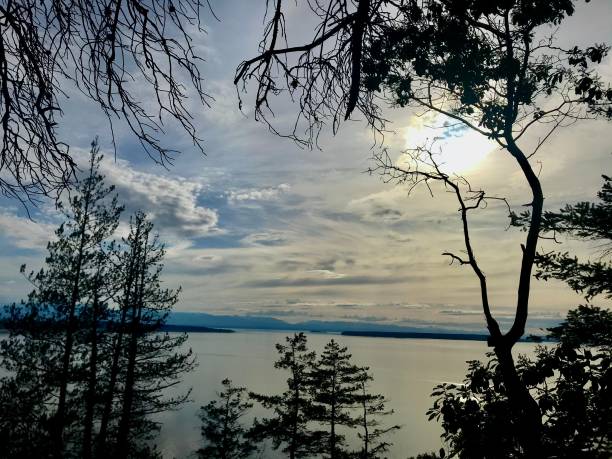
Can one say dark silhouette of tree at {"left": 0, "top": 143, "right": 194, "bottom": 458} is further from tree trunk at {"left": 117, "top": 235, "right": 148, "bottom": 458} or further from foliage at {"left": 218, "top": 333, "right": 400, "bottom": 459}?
foliage at {"left": 218, "top": 333, "right": 400, "bottom": 459}

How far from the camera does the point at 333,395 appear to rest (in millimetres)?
25719

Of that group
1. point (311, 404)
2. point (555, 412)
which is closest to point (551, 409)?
point (555, 412)

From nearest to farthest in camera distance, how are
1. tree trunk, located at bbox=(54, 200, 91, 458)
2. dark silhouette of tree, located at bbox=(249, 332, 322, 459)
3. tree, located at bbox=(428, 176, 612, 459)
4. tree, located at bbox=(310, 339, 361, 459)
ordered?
tree, located at bbox=(428, 176, 612, 459) → tree trunk, located at bbox=(54, 200, 91, 458) → dark silhouette of tree, located at bbox=(249, 332, 322, 459) → tree, located at bbox=(310, 339, 361, 459)

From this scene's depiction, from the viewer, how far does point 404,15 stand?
9.06 feet

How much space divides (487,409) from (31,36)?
4.28 metres

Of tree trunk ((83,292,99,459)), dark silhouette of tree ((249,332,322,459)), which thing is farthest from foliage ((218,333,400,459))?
tree trunk ((83,292,99,459))

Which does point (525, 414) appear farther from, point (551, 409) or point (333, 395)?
point (333, 395)

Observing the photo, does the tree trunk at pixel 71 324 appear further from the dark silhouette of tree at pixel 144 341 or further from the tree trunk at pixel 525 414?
the tree trunk at pixel 525 414

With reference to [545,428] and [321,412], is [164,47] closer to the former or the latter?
[545,428]


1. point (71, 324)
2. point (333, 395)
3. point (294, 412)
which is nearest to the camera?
point (71, 324)

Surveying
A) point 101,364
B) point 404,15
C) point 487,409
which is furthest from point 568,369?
point 101,364

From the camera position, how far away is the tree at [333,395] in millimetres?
24969

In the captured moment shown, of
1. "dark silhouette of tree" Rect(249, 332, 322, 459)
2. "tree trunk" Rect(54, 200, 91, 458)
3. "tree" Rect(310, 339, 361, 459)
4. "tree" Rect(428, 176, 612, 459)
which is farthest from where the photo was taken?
"tree" Rect(310, 339, 361, 459)

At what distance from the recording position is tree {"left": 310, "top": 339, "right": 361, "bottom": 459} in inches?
983
